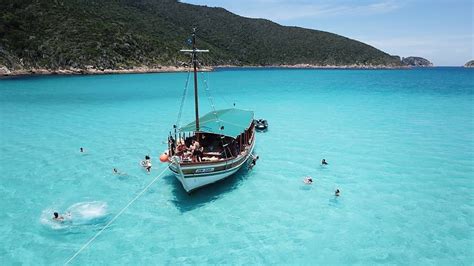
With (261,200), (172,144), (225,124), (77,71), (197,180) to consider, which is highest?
(225,124)

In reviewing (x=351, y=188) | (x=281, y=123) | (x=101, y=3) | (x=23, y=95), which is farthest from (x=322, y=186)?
(x=101, y=3)

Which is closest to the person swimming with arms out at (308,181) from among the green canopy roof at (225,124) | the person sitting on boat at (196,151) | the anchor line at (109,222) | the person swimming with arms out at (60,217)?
the green canopy roof at (225,124)

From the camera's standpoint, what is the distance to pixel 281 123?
146 ft

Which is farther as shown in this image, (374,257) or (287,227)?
(287,227)

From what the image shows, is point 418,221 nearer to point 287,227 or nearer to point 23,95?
point 287,227

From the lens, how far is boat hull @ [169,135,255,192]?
65.1ft

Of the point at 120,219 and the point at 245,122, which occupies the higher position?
the point at 245,122

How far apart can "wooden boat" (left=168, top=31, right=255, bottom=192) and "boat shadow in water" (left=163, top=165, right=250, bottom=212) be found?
907mm

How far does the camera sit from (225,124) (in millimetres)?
25750

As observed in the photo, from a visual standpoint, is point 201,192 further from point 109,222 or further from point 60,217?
point 60,217

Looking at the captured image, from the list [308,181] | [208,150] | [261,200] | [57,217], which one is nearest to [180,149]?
[208,150]

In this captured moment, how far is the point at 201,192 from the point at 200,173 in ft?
7.03

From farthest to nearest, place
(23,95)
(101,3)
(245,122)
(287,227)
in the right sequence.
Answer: (101,3)
(23,95)
(245,122)
(287,227)

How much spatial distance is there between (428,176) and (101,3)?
197m
